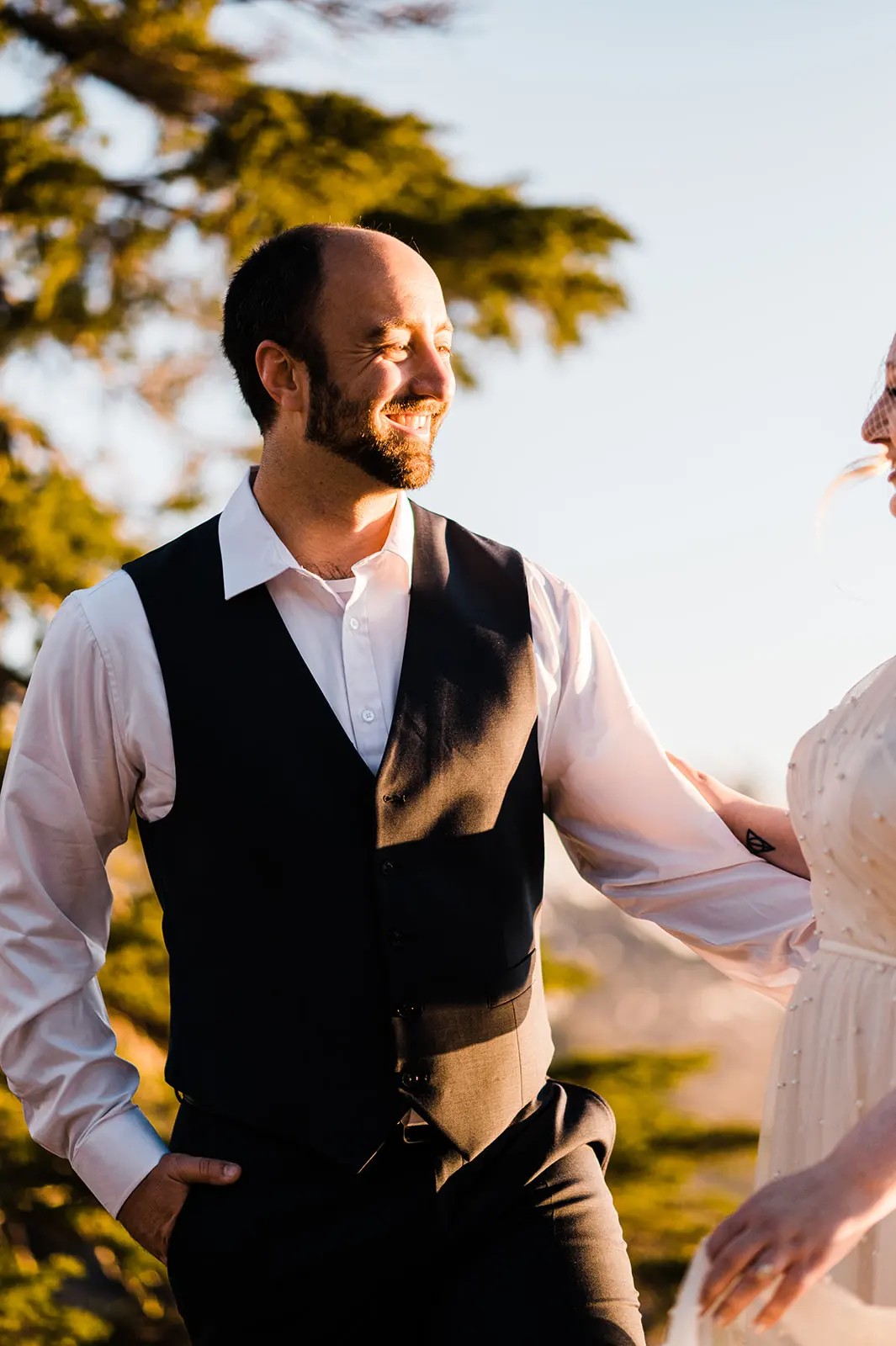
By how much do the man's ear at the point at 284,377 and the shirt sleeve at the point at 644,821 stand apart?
0.48 m

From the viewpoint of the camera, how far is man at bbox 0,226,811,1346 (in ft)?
7.07

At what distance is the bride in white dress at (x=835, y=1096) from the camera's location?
149cm

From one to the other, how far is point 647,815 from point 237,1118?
84 cm

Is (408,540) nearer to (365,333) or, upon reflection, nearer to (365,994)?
(365,333)

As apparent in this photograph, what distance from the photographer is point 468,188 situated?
6.44m

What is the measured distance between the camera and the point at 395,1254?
2131mm

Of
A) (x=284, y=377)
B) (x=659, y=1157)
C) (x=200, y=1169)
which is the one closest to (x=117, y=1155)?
(x=200, y=1169)

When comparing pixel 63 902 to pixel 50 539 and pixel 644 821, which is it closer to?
pixel 644 821

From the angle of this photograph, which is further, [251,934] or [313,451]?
[313,451]

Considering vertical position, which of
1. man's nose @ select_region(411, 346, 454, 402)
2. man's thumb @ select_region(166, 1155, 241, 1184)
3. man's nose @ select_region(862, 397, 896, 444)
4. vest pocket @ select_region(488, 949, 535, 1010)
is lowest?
man's thumb @ select_region(166, 1155, 241, 1184)

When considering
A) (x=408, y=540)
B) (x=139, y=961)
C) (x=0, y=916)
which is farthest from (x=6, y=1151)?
(x=408, y=540)

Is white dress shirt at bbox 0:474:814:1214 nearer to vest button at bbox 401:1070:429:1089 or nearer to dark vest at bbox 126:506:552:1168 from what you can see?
dark vest at bbox 126:506:552:1168

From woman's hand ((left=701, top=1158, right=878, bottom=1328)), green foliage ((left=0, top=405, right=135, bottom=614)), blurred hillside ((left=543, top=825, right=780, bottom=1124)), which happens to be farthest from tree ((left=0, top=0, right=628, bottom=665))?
blurred hillside ((left=543, top=825, right=780, bottom=1124))

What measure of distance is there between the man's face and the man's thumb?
41.6 inches
